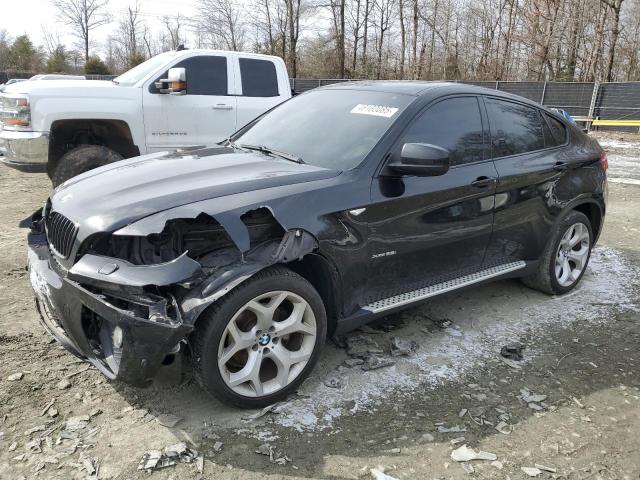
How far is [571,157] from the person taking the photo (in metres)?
4.41

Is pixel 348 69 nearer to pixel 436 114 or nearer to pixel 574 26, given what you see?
pixel 574 26

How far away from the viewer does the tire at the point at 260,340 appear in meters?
2.54

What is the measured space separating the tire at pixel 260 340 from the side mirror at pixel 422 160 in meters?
0.92

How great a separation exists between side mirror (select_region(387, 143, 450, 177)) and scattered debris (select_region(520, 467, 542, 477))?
5.35 ft

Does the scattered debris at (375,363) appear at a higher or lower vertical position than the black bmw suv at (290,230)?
lower

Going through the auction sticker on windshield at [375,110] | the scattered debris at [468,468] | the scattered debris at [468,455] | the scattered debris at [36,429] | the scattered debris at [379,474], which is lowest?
the scattered debris at [468,468]

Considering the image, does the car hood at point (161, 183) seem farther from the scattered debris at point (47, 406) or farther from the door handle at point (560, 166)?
the door handle at point (560, 166)

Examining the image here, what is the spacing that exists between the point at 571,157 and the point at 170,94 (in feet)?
16.0

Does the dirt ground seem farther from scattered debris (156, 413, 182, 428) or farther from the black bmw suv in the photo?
the black bmw suv

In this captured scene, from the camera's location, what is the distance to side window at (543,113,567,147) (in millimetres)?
4371

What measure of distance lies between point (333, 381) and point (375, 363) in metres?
0.34

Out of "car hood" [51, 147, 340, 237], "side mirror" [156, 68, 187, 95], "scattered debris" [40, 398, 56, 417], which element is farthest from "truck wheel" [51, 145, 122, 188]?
"scattered debris" [40, 398, 56, 417]

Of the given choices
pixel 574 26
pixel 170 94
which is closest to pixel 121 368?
pixel 170 94

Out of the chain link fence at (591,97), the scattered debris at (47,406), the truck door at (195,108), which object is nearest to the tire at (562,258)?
the scattered debris at (47,406)
